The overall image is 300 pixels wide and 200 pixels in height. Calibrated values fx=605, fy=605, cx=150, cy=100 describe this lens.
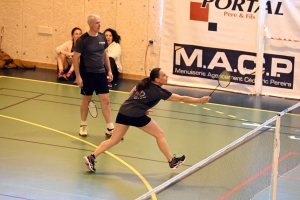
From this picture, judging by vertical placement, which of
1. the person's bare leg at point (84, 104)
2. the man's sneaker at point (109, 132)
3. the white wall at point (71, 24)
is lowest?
the man's sneaker at point (109, 132)

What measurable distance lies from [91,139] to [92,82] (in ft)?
3.28

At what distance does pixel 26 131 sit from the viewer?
1059 centimetres

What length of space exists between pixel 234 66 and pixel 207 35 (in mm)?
1022

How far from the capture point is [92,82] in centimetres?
1009

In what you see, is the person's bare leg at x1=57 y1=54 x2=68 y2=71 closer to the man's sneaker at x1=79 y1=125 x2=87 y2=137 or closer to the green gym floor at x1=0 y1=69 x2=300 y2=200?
the green gym floor at x1=0 y1=69 x2=300 y2=200

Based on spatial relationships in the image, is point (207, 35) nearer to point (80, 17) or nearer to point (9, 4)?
point (80, 17)

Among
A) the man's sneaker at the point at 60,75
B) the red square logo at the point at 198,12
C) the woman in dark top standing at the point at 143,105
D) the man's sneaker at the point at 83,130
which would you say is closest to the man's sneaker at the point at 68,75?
the man's sneaker at the point at 60,75

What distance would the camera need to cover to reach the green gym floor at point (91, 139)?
810 centimetres

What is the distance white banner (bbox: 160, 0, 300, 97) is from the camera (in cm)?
1452

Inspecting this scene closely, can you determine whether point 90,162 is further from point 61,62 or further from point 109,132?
point 61,62

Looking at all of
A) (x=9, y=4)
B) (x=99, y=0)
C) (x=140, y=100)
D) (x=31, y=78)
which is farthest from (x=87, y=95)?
(x=9, y=4)

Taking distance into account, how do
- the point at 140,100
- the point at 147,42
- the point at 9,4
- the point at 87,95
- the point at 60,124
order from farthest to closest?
1. the point at 9,4
2. the point at 147,42
3. the point at 60,124
4. the point at 87,95
5. the point at 140,100

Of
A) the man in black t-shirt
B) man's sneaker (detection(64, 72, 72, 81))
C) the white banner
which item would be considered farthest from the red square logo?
the man in black t-shirt

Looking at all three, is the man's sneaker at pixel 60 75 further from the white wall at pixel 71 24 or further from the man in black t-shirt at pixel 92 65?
the man in black t-shirt at pixel 92 65
